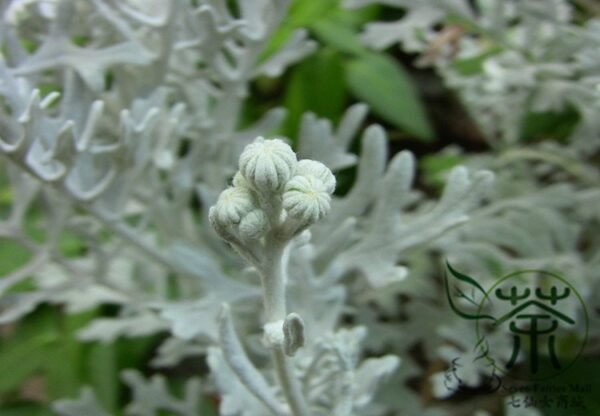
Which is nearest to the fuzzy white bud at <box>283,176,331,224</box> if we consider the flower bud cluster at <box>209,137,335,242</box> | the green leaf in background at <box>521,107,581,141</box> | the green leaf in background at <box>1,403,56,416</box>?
the flower bud cluster at <box>209,137,335,242</box>

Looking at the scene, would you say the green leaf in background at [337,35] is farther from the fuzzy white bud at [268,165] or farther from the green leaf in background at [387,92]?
the fuzzy white bud at [268,165]

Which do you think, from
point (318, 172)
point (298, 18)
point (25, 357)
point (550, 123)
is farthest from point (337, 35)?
point (318, 172)

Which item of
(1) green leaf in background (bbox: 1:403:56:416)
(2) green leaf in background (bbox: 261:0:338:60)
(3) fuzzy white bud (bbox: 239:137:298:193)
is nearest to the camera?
(3) fuzzy white bud (bbox: 239:137:298:193)

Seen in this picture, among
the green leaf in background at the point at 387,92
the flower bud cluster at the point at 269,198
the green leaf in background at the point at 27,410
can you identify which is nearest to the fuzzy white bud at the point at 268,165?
the flower bud cluster at the point at 269,198

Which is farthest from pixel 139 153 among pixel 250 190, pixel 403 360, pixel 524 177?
pixel 524 177

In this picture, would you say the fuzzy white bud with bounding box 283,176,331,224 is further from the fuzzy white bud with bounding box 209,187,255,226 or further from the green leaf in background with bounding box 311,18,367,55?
the green leaf in background with bounding box 311,18,367,55

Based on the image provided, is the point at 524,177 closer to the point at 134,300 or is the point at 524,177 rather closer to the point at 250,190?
the point at 134,300
